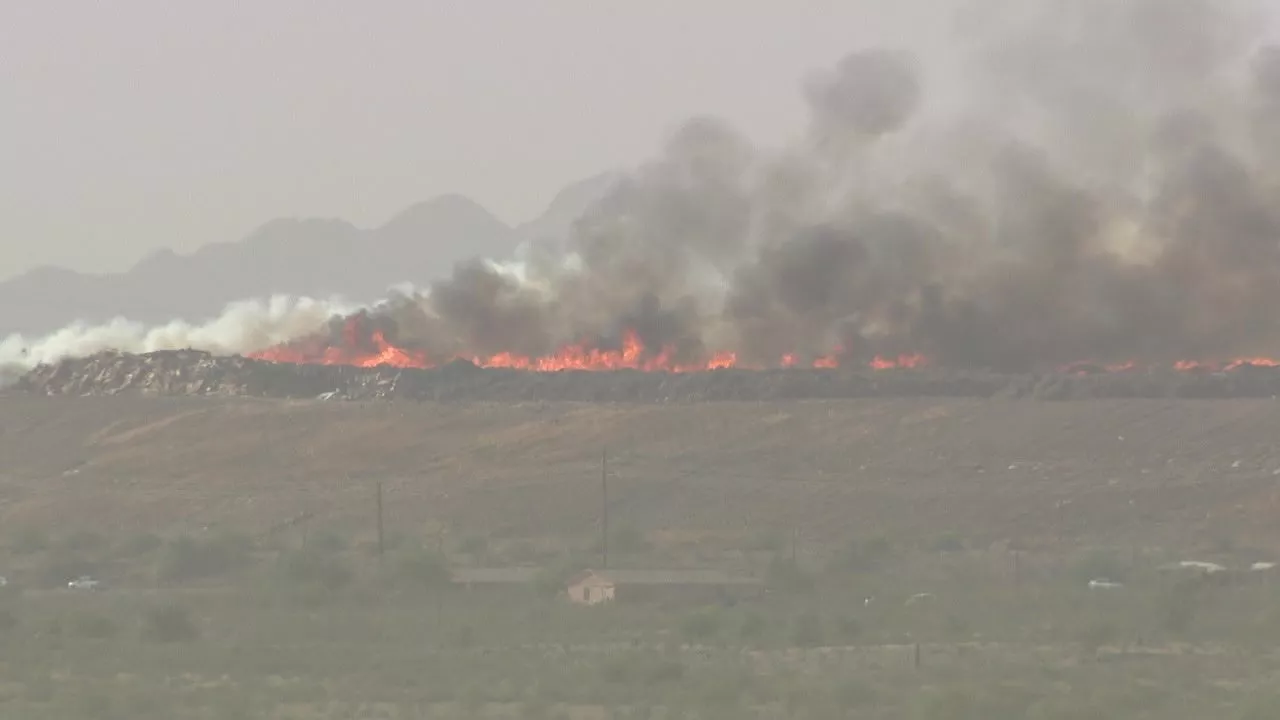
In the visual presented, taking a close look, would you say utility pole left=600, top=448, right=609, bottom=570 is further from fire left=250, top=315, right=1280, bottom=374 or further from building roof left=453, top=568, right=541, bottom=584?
fire left=250, top=315, right=1280, bottom=374

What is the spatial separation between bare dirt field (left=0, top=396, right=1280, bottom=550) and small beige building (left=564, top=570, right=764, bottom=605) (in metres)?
13.8

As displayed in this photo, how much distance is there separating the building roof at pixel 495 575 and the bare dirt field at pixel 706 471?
33.7 feet

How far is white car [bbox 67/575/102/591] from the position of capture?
7038 cm

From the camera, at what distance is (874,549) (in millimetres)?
70250

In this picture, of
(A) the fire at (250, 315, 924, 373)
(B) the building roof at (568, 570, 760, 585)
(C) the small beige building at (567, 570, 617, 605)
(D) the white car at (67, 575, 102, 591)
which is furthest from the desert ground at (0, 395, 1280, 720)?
(A) the fire at (250, 315, 924, 373)

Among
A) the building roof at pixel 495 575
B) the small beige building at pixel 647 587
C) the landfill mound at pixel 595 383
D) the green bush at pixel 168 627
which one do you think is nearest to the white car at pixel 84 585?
the building roof at pixel 495 575

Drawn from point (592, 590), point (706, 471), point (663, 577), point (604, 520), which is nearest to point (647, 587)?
point (592, 590)

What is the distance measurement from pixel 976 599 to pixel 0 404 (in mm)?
76136

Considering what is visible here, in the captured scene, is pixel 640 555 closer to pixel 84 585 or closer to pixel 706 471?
pixel 706 471

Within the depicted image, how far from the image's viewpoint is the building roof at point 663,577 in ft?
206

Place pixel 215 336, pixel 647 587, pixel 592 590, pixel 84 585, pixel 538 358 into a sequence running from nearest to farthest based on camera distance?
pixel 592 590 → pixel 647 587 → pixel 84 585 → pixel 538 358 → pixel 215 336

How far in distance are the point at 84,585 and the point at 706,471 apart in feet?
91.0

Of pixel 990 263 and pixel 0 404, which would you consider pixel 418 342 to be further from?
pixel 990 263

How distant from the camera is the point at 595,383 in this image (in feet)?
346
